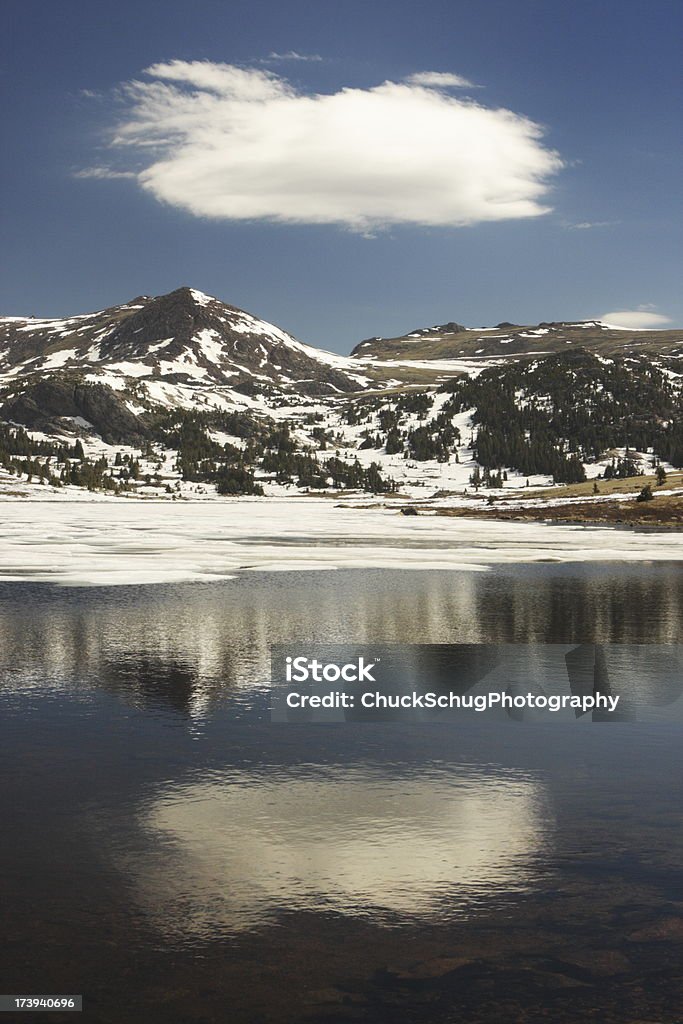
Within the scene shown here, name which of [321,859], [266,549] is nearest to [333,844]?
[321,859]

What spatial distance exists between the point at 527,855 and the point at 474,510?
167247 millimetres

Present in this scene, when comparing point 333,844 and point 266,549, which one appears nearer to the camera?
point 333,844

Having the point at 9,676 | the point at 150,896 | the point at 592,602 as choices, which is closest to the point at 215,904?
the point at 150,896

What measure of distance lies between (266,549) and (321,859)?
208ft

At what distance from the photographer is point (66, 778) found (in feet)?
57.6

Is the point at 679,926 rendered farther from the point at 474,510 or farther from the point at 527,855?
the point at 474,510

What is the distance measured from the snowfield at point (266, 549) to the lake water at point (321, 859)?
3004cm

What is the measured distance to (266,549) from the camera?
77.1 metres

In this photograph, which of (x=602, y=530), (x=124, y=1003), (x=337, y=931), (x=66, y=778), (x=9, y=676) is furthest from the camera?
(x=602, y=530)

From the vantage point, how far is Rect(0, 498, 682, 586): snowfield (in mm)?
57312

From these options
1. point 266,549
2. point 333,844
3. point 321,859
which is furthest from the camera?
point 266,549

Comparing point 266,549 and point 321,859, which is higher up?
point 266,549

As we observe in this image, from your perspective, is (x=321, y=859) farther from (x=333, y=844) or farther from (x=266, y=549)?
(x=266, y=549)

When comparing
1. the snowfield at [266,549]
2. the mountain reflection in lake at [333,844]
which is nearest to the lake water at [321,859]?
the mountain reflection in lake at [333,844]
